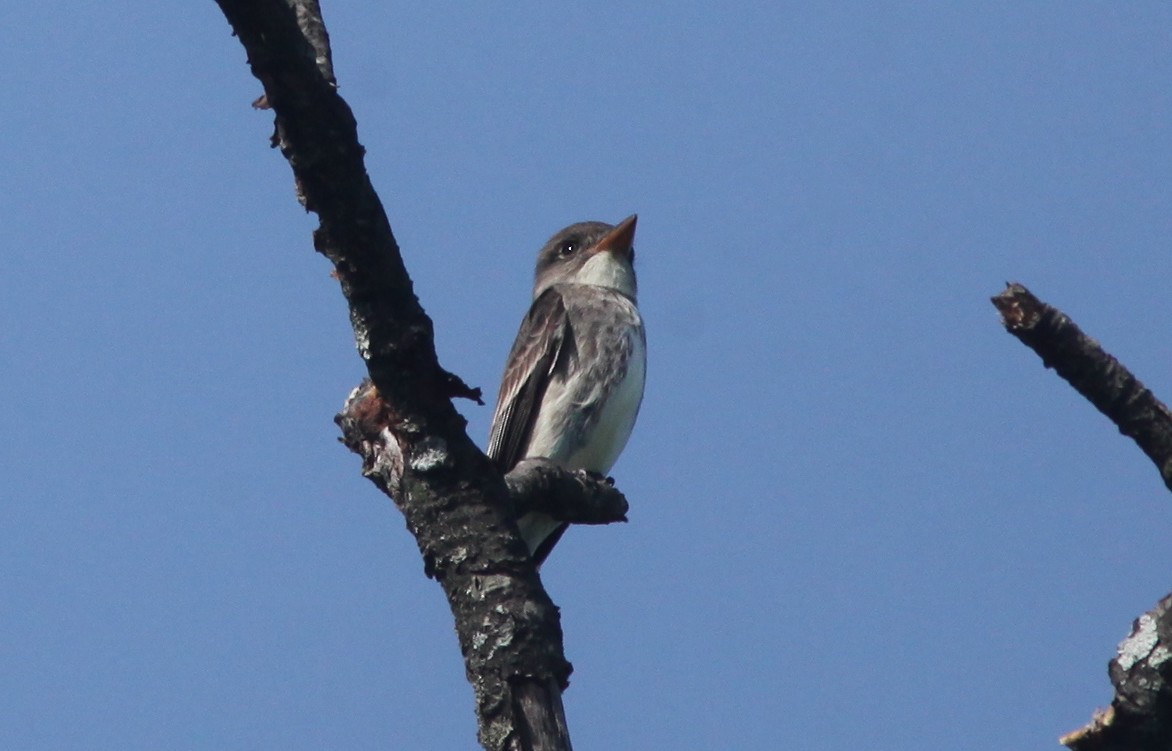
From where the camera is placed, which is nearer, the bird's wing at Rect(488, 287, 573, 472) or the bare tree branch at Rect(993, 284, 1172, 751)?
the bare tree branch at Rect(993, 284, 1172, 751)

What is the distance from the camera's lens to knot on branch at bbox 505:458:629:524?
213 inches

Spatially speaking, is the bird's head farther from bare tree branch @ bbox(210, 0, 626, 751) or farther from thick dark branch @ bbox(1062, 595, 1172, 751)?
thick dark branch @ bbox(1062, 595, 1172, 751)

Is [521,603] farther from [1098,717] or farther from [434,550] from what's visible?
[1098,717]

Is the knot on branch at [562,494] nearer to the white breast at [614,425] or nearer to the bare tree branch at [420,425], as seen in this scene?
the bare tree branch at [420,425]

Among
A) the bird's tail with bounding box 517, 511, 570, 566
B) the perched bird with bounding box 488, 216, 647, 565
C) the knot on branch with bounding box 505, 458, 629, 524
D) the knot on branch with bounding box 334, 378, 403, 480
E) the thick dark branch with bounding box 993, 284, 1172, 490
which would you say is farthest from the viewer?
the perched bird with bounding box 488, 216, 647, 565

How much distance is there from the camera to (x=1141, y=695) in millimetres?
3961

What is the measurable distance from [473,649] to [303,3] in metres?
2.26

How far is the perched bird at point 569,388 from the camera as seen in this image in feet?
28.4

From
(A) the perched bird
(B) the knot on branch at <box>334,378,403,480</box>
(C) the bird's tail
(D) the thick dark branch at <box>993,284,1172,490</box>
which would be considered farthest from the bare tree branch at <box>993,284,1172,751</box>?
(A) the perched bird

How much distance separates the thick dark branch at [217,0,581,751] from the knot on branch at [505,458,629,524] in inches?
13.5

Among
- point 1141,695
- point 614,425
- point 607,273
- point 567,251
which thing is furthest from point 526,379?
point 1141,695

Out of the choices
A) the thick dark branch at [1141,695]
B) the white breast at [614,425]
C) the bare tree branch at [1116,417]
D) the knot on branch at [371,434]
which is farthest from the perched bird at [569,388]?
the thick dark branch at [1141,695]

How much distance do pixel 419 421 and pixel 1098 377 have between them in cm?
202

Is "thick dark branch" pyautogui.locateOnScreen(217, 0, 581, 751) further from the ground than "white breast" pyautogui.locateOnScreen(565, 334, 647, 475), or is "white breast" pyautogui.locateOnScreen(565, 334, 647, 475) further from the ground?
"white breast" pyautogui.locateOnScreen(565, 334, 647, 475)
